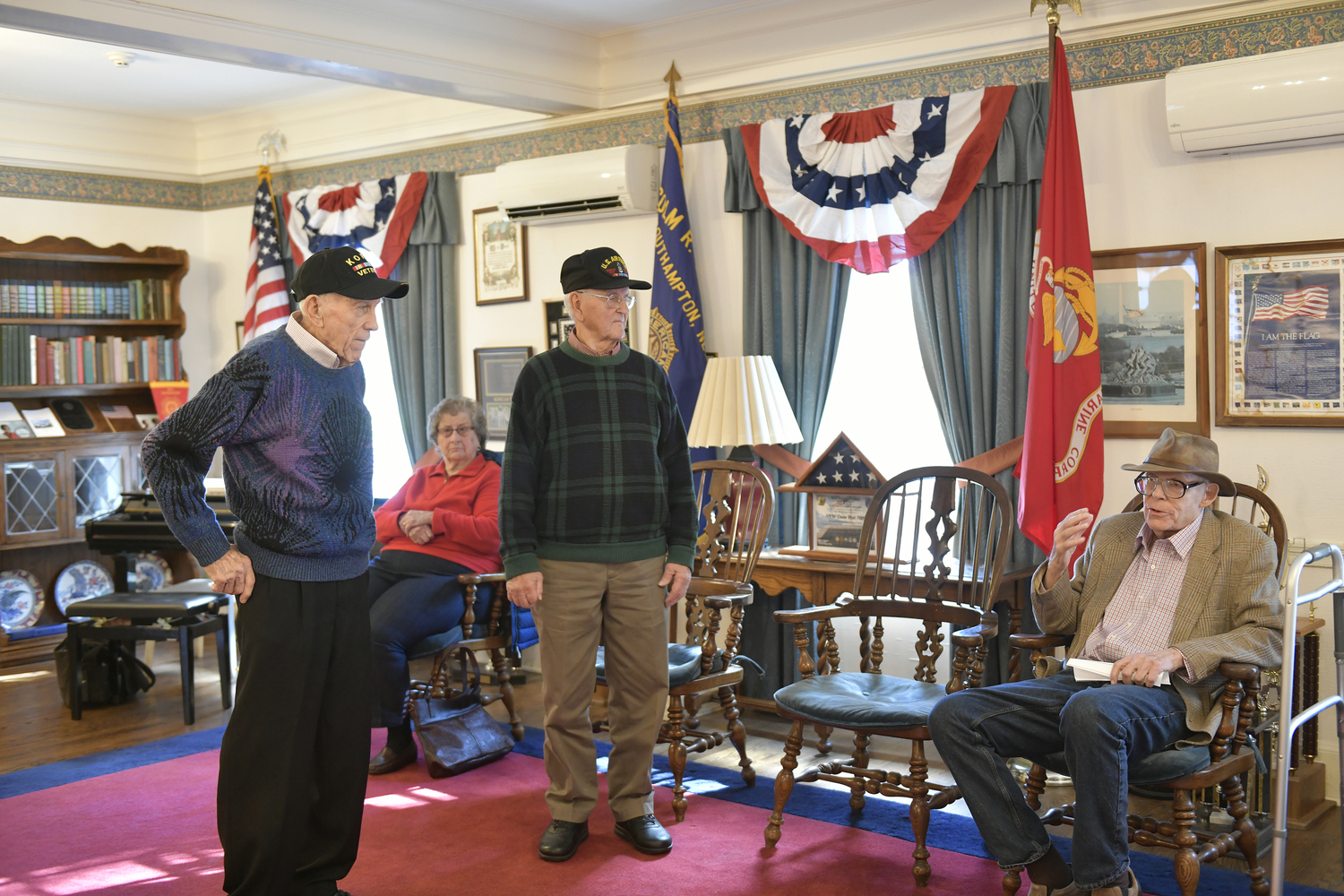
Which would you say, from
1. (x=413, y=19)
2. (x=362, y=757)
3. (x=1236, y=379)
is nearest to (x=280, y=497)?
(x=362, y=757)

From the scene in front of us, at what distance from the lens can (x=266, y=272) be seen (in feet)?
21.6

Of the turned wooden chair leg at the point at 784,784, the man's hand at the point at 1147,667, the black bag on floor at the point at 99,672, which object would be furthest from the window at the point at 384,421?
the man's hand at the point at 1147,667

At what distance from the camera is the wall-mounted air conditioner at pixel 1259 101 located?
11.6 feet

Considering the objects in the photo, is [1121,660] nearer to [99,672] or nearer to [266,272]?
[99,672]

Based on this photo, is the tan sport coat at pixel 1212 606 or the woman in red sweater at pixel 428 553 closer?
the tan sport coat at pixel 1212 606

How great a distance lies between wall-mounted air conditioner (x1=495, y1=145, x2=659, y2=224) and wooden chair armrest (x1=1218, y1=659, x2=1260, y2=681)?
10.8ft

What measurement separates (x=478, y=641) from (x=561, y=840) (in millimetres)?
1126

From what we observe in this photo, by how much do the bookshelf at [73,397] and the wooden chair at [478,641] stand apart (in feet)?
10.8

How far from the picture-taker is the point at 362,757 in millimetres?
2781

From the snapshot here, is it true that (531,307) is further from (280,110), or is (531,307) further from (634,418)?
(634,418)

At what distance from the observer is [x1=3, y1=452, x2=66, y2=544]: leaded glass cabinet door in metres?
6.28

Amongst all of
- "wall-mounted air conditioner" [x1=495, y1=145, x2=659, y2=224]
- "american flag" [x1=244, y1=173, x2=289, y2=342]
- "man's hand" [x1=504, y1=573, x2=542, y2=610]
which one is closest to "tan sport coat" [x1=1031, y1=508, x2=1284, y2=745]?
"man's hand" [x1=504, y1=573, x2=542, y2=610]

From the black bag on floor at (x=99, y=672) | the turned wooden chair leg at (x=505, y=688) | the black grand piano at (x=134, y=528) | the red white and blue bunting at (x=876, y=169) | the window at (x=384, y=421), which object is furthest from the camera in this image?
the window at (x=384, y=421)

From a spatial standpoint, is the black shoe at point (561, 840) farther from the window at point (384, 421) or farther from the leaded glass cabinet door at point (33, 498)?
the leaded glass cabinet door at point (33, 498)
